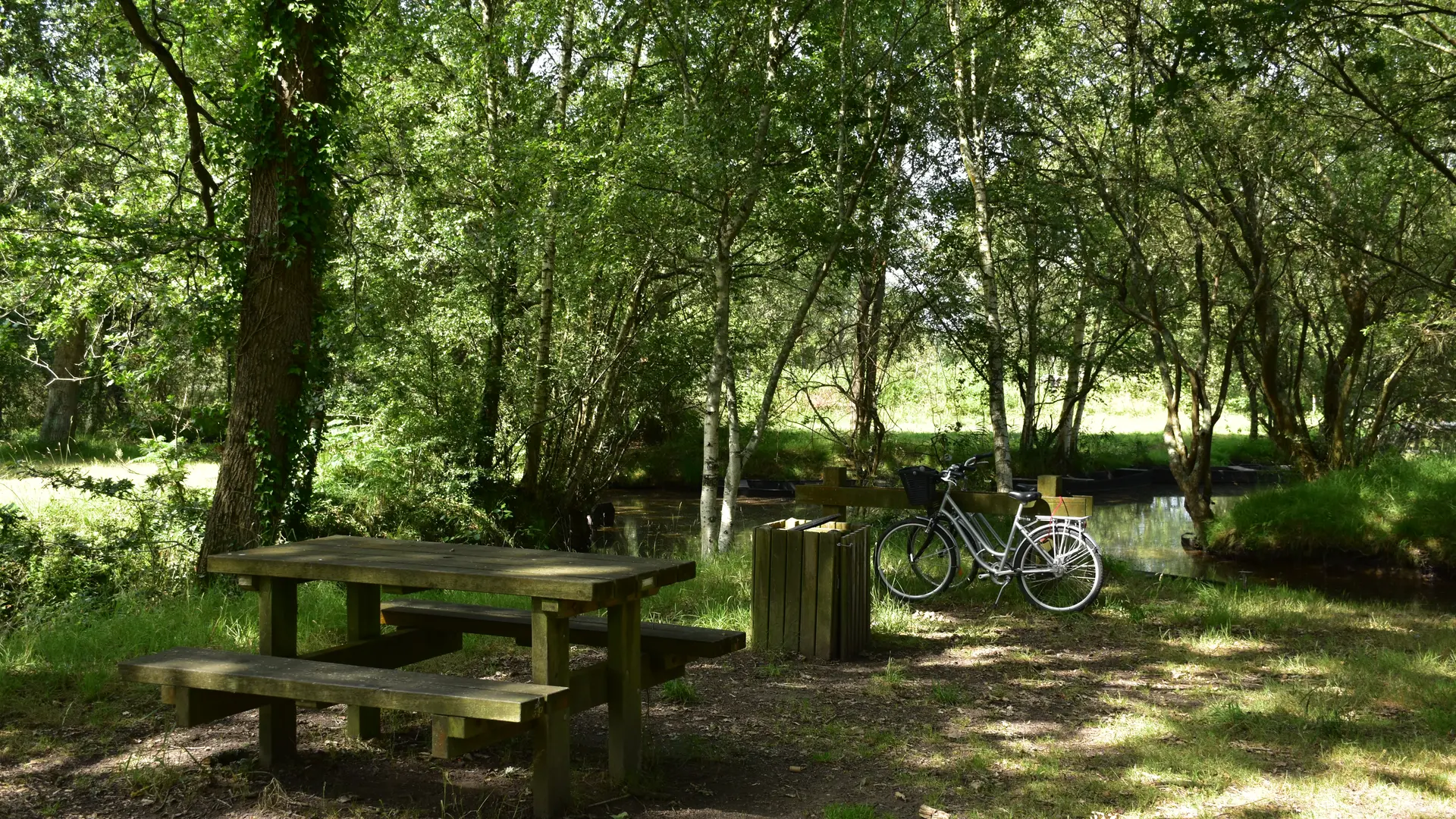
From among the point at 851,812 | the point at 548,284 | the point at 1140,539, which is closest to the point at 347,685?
the point at 851,812

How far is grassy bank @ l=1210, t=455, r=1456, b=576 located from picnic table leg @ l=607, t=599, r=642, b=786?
570 inches

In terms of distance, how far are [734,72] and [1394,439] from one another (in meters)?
17.7

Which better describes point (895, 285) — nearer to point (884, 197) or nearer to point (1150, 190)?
point (884, 197)

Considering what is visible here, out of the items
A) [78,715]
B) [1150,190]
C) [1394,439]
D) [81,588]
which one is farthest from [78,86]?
[1394,439]

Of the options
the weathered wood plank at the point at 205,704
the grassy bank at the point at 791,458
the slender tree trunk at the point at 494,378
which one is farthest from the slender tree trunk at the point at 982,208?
the grassy bank at the point at 791,458

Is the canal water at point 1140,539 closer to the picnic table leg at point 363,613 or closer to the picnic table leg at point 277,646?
the picnic table leg at point 363,613

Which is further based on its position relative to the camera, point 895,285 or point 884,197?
point 895,285

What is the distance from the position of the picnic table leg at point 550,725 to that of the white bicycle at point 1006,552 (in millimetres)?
4913

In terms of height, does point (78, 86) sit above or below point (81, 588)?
above

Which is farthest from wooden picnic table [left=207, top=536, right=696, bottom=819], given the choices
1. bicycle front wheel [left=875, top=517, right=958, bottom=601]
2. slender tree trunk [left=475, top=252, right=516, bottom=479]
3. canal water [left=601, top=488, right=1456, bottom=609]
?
slender tree trunk [left=475, top=252, right=516, bottom=479]

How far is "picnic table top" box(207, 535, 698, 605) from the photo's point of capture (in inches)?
153

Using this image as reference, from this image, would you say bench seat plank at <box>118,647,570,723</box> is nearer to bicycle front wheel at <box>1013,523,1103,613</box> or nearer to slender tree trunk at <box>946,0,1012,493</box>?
bicycle front wheel at <box>1013,523,1103,613</box>

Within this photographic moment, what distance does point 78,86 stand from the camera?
13641 mm

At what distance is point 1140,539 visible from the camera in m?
17.9
